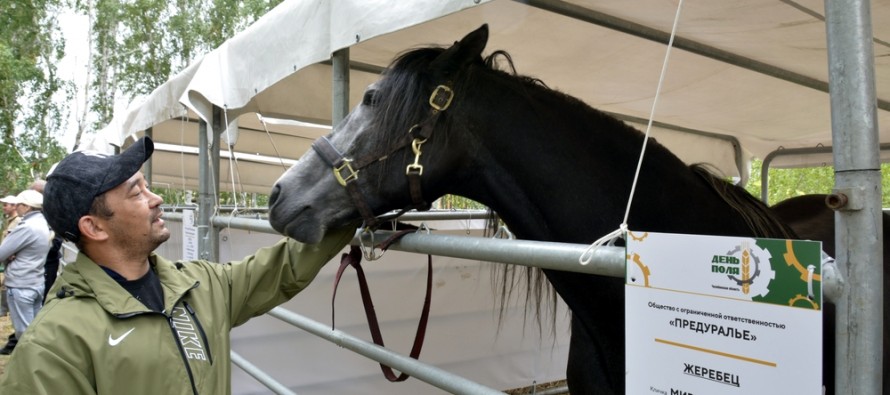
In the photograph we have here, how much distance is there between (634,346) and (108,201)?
1.41 m

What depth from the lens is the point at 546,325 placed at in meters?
4.77

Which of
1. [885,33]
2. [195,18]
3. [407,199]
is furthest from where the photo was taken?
[195,18]

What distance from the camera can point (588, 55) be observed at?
2.73m

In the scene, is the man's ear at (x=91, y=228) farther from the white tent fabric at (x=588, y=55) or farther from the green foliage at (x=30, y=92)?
the green foliage at (x=30, y=92)

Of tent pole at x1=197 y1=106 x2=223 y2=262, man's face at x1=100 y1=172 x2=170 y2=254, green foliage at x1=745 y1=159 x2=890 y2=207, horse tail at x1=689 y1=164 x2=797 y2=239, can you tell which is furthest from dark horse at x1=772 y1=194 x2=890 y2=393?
green foliage at x1=745 y1=159 x2=890 y2=207

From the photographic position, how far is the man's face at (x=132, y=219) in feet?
5.17

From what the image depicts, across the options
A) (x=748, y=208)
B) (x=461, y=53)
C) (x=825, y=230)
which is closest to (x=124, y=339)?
(x=461, y=53)

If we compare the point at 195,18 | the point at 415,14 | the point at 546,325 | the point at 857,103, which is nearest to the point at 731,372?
the point at 857,103

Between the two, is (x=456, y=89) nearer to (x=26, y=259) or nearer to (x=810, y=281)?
(x=810, y=281)

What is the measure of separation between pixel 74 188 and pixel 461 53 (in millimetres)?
1131

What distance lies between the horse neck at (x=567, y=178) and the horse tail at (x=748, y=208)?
107mm

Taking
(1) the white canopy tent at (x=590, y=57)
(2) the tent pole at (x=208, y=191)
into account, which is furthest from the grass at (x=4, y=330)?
(2) the tent pole at (x=208, y=191)

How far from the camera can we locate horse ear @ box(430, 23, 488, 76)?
166 centimetres

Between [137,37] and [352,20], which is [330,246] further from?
[137,37]
